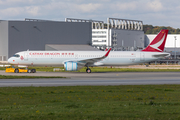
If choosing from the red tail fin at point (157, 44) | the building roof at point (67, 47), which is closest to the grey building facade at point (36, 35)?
the building roof at point (67, 47)

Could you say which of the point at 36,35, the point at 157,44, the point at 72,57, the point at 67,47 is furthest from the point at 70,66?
the point at 36,35

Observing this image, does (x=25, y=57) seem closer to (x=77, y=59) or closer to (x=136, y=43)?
(x=77, y=59)

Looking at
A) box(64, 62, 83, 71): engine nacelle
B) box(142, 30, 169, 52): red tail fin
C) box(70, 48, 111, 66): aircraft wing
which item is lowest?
box(64, 62, 83, 71): engine nacelle

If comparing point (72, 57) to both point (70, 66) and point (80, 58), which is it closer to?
point (80, 58)

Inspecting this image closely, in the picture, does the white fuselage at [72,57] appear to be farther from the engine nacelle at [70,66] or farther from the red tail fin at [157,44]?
the engine nacelle at [70,66]

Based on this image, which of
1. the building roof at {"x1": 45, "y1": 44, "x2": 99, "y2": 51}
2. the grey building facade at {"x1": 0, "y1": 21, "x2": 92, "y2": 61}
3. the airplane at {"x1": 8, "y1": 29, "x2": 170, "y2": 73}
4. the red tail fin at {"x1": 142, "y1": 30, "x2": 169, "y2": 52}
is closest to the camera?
the airplane at {"x1": 8, "y1": 29, "x2": 170, "y2": 73}

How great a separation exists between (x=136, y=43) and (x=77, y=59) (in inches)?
4052

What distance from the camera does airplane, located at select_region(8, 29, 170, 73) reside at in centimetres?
4441

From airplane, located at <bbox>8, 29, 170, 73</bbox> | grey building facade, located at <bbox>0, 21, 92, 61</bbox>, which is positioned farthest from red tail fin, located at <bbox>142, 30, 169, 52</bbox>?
grey building facade, located at <bbox>0, 21, 92, 61</bbox>

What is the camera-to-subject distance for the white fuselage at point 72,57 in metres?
44.5

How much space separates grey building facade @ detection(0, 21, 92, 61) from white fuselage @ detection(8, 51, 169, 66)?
95.1 feet

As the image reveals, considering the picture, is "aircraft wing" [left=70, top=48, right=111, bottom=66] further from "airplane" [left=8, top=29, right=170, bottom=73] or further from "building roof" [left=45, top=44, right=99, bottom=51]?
"building roof" [left=45, top=44, right=99, bottom=51]

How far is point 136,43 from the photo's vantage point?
14438cm

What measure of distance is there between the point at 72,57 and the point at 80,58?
57.1 inches
